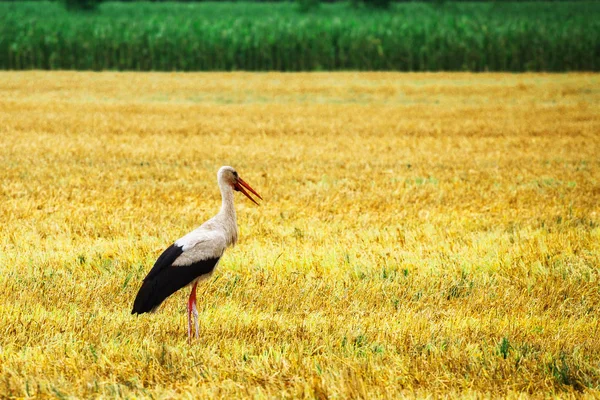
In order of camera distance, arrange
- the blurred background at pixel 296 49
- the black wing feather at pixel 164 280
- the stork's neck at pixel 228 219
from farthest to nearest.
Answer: the blurred background at pixel 296 49 < the stork's neck at pixel 228 219 < the black wing feather at pixel 164 280

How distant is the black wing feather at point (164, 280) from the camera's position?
5.45 meters

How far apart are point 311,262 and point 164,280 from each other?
233 centimetres

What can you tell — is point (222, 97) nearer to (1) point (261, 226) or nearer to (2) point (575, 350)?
(1) point (261, 226)

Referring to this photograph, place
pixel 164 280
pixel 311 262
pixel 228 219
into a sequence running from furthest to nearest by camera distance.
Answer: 1. pixel 311 262
2. pixel 228 219
3. pixel 164 280

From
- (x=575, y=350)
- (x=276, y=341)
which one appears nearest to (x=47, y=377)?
(x=276, y=341)

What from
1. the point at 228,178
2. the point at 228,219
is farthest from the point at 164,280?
the point at 228,178

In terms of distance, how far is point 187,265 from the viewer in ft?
18.3

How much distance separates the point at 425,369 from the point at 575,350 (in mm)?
1056

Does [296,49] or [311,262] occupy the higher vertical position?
[311,262]

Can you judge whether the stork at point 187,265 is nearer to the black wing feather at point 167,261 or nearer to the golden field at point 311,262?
the black wing feather at point 167,261

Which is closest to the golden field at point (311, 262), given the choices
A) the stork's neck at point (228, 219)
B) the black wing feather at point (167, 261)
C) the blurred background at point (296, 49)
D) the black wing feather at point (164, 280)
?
the black wing feather at point (164, 280)

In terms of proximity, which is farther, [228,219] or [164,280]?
[228,219]

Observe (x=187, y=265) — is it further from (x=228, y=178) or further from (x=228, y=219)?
(x=228, y=178)

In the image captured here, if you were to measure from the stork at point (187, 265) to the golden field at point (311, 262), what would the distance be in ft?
0.87
